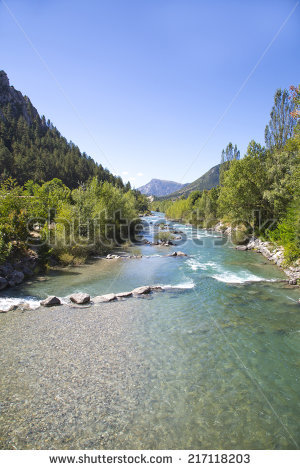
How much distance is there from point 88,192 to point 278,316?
94.2 ft

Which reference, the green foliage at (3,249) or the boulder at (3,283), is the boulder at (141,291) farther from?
the green foliage at (3,249)

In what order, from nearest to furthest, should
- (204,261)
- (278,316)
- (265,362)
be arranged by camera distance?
(265,362) → (278,316) → (204,261)

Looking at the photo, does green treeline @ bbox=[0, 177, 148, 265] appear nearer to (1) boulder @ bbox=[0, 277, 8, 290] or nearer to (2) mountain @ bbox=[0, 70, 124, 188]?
(1) boulder @ bbox=[0, 277, 8, 290]

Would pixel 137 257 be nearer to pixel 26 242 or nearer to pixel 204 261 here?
pixel 204 261

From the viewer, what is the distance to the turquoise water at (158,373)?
6320 millimetres

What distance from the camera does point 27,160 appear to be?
104 m

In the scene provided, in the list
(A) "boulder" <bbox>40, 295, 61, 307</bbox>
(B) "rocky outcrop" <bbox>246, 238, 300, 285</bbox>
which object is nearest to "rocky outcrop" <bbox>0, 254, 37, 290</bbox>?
(A) "boulder" <bbox>40, 295, 61, 307</bbox>

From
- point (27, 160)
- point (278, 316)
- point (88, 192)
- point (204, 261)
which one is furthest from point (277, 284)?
point (27, 160)

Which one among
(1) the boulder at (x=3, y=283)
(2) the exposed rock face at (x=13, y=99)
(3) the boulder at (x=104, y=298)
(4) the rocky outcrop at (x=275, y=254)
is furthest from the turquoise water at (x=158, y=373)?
(2) the exposed rock face at (x=13, y=99)

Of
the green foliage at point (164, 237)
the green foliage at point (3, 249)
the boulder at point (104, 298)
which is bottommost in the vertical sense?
the boulder at point (104, 298)

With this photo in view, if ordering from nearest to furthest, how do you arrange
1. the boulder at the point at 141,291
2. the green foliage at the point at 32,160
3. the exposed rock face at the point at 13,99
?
the boulder at the point at 141,291 < the green foliage at the point at 32,160 < the exposed rock face at the point at 13,99

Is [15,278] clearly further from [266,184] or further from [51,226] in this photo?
[266,184]

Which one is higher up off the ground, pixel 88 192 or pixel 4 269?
pixel 88 192

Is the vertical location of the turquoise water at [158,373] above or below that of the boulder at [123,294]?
below
